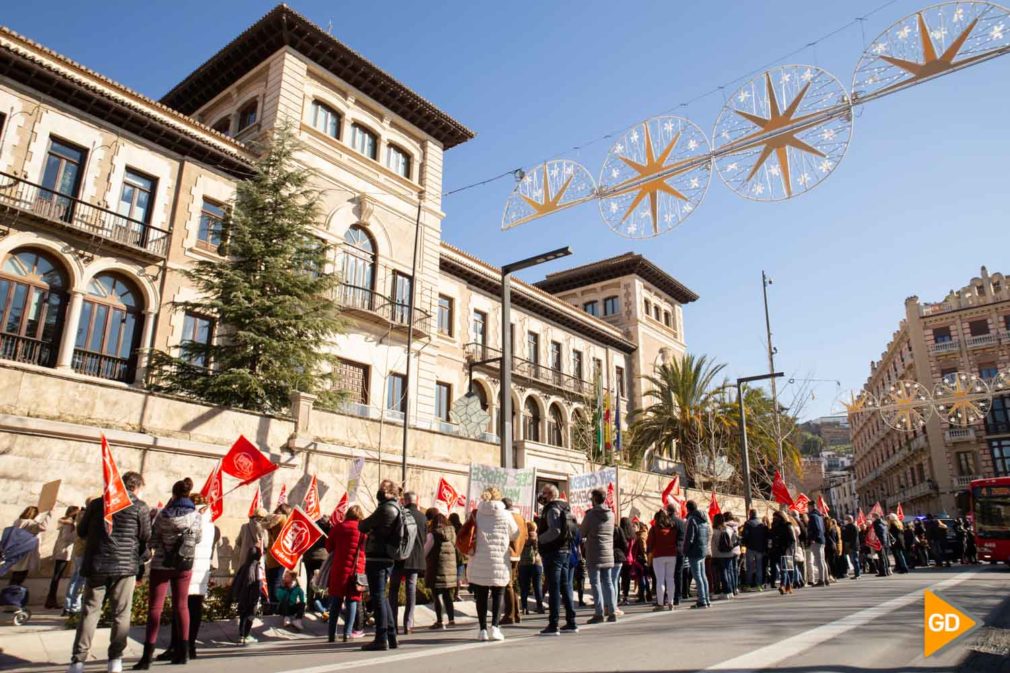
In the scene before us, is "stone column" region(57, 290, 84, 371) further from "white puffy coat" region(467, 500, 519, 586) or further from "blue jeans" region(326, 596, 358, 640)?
"white puffy coat" region(467, 500, 519, 586)

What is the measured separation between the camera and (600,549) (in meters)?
9.65

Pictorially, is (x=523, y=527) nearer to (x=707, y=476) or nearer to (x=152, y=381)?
(x=152, y=381)

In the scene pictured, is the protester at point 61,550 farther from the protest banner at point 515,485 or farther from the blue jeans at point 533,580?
the blue jeans at point 533,580

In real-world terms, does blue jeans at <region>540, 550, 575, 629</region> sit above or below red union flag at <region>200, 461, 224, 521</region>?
below

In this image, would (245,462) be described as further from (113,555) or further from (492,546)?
(492,546)

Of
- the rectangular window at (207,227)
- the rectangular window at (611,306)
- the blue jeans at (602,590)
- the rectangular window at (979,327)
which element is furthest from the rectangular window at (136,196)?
the rectangular window at (979,327)

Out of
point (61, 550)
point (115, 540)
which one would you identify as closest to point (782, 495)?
point (61, 550)

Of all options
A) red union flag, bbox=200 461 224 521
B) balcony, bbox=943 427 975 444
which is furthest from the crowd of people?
balcony, bbox=943 427 975 444

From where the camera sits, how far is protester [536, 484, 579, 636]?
8.48m

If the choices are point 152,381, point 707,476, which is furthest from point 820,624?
point 707,476

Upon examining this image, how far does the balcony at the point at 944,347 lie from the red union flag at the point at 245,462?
5719 centimetres

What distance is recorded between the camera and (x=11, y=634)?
Result: 751cm

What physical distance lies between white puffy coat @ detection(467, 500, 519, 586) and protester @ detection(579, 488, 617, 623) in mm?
1657

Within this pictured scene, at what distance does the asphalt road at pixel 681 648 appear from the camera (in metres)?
5.47
